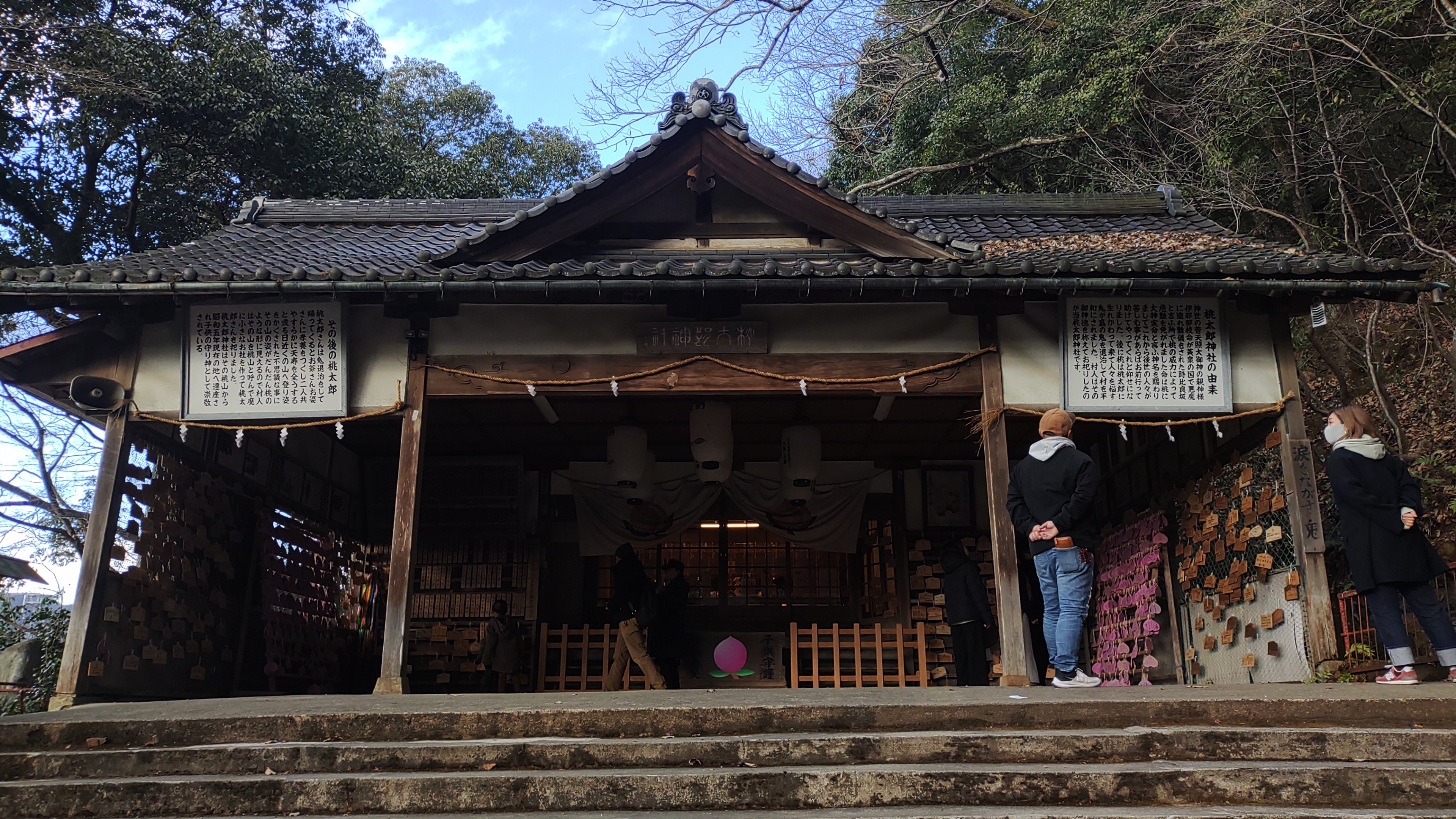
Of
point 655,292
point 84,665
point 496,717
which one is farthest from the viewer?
point 655,292

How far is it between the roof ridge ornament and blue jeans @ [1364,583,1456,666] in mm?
5932

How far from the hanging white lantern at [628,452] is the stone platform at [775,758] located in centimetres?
498

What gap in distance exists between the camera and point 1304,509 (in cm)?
781

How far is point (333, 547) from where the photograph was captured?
1199 centimetres

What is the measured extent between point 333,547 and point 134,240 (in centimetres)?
1137

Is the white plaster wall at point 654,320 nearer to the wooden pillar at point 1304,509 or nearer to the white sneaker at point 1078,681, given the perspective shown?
the wooden pillar at point 1304,509

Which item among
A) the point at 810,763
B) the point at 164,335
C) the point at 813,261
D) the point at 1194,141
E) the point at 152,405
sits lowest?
the point at 810,763

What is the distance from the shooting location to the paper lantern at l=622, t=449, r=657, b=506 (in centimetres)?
1054

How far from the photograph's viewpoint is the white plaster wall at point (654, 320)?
27.8 feet

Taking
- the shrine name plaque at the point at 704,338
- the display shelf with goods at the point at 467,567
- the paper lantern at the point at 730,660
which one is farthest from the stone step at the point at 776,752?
the paper lantern at the point at 730,660

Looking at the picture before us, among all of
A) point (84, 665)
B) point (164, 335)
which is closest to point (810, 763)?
point (84, 665)

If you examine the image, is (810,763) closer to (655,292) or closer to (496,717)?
(496,717)

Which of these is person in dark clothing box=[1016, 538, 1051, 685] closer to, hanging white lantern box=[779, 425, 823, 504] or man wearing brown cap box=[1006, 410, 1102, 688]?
hanging white lantern box=[779, 425, 823, 504]

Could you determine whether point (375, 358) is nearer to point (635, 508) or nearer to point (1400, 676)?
point (635, 508)
